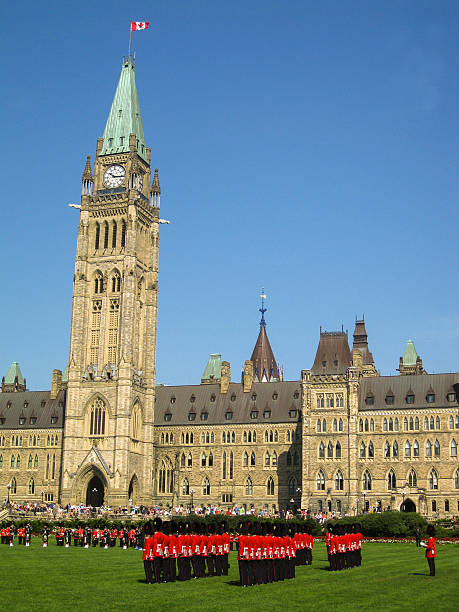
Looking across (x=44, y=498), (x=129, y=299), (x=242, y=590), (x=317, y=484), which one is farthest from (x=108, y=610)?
(x=44, y=498)

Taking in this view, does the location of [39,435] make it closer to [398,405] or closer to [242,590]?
[398,405]

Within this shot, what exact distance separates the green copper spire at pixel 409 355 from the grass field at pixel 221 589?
80.1 metres

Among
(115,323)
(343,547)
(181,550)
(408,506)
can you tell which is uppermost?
(115,323)

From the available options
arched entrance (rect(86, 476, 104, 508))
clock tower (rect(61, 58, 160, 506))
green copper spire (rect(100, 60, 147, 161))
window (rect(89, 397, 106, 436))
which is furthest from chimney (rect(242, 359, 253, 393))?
green copper spire (rect(100, 60, 147, 161))

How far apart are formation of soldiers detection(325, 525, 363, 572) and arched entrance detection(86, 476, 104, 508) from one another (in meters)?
65.1

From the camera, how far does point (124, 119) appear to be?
355 feet

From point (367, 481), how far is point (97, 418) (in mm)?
31435

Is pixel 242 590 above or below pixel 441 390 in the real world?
below

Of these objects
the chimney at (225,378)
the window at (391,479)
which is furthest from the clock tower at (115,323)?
the window at (391,479)

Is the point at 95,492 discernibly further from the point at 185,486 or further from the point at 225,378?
the point at 225,378

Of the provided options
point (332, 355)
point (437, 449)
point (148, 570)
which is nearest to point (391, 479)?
point (437, 449)

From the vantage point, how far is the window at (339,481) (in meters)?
88.9

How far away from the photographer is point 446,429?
290 feet

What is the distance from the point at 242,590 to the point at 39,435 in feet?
273
